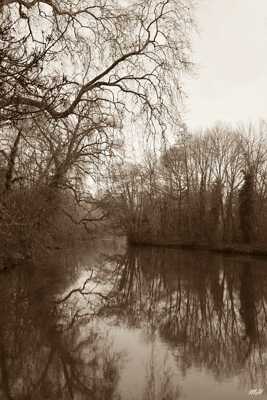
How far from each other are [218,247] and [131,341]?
89.1 ft

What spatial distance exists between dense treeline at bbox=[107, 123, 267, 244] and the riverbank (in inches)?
17.6

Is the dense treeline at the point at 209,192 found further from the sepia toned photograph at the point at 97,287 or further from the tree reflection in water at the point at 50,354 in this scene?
the tree reflection in water at the point at 50,354

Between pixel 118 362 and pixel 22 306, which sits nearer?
pixel 118 362

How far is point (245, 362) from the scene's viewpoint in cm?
649

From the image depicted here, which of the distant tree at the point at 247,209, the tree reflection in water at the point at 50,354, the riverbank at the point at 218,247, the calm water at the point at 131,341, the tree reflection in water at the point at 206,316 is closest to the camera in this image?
the tree reflection in water at the point at 50,354

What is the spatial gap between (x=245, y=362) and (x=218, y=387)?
1256 mm

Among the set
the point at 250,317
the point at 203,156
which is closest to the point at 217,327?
the point at 250,317

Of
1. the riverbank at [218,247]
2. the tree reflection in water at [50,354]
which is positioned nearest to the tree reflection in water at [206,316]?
the tree reflection in water at [50,354]

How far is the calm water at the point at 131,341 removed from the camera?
529 centimetres

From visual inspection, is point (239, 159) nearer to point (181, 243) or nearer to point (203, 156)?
point (203, 156)

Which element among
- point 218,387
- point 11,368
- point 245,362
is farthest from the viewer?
point 245,362

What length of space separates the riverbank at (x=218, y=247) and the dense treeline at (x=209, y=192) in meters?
0.45

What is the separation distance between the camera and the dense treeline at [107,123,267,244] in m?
35.2

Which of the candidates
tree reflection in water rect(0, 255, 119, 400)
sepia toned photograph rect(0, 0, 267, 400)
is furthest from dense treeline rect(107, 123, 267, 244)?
tree reflection in water rect(0, 255, 119, 400)
